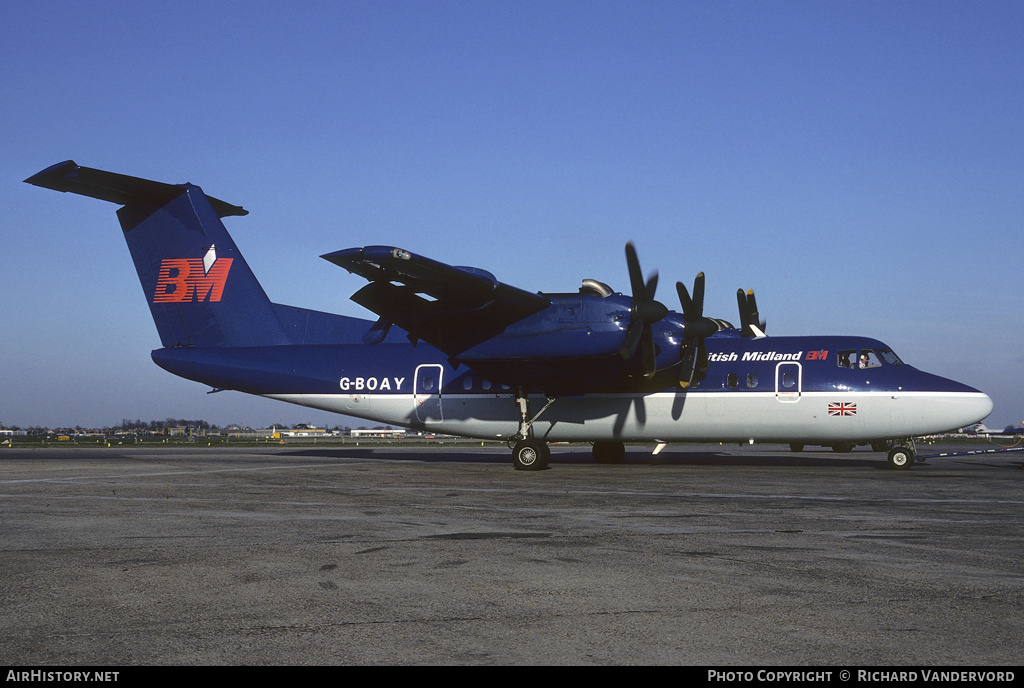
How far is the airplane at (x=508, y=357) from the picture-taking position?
801 inches

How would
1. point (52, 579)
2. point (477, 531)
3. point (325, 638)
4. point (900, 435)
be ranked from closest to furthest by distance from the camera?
point (325, 638) < point (52, 579) < point (477, 531) < point (900, 435)

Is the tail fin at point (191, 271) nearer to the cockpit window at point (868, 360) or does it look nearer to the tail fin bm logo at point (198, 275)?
the tail fin bm logo at point (198, 275)

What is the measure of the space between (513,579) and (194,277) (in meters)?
21.0

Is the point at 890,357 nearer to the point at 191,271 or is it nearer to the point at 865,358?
the point at 865,358

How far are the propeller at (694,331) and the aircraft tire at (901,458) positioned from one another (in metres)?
5.50

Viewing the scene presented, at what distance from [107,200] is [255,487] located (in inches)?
517

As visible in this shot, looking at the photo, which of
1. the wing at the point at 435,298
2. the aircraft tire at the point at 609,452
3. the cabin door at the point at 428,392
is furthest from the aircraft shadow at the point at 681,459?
the wing at the point at 435,298

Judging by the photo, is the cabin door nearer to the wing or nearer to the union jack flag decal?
the wing

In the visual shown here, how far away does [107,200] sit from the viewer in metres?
23.7

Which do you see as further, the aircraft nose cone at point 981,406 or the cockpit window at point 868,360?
the cockpit window at point 868,360

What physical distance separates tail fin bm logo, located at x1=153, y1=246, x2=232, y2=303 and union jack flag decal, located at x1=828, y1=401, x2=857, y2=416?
18.3 metres

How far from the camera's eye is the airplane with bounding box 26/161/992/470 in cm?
2034

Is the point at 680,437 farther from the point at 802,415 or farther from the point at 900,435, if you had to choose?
the point at 900,435

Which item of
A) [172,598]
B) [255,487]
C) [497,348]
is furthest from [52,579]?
[497,348]
